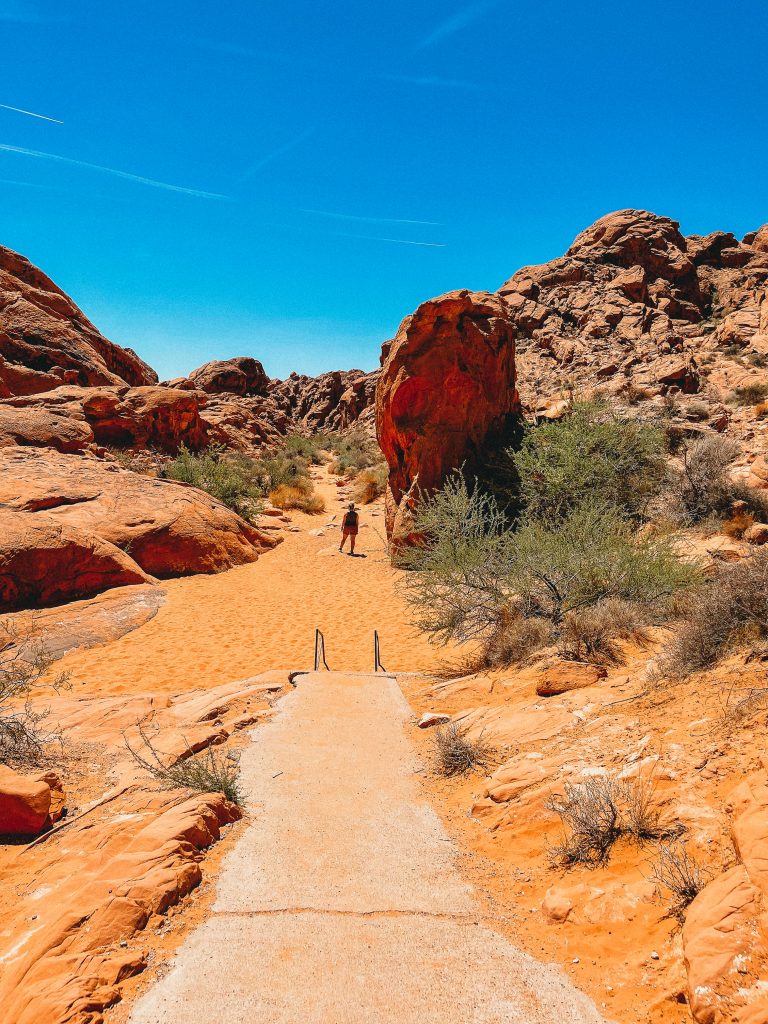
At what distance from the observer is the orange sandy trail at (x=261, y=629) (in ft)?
28.2

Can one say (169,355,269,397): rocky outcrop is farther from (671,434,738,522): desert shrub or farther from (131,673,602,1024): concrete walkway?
(131,673,602,1024): concrete walkway

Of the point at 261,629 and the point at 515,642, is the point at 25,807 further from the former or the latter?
the point at 261,629

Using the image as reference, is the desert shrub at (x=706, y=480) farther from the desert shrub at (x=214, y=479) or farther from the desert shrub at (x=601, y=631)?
the desert shrub at (x=214, y=479)

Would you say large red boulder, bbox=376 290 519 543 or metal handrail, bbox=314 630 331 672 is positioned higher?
large red boulder, bbox=376 290 519 543

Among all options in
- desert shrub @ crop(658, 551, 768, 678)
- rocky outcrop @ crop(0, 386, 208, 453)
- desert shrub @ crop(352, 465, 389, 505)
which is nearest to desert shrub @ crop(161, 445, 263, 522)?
rocky outcrop @ crop(0, 386, 208, 453)

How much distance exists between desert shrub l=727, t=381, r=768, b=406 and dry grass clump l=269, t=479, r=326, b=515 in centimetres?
1610

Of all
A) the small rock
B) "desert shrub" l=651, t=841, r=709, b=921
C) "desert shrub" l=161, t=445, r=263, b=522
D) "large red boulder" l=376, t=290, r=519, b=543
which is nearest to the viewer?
"desert shrub" l=651, t=841, r=709, b=921

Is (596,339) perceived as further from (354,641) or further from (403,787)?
(403,787)

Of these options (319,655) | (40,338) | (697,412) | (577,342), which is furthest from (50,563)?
(577,342)

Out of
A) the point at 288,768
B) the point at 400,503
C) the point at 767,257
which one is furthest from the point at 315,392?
the point at 288,768

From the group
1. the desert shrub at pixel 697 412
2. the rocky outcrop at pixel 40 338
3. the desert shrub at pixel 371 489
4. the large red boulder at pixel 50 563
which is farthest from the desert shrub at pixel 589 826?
the rocky outcrop at pixel 40 338

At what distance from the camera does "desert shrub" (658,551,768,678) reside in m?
4.14

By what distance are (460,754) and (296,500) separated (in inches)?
766

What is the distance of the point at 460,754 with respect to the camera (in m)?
4.68
